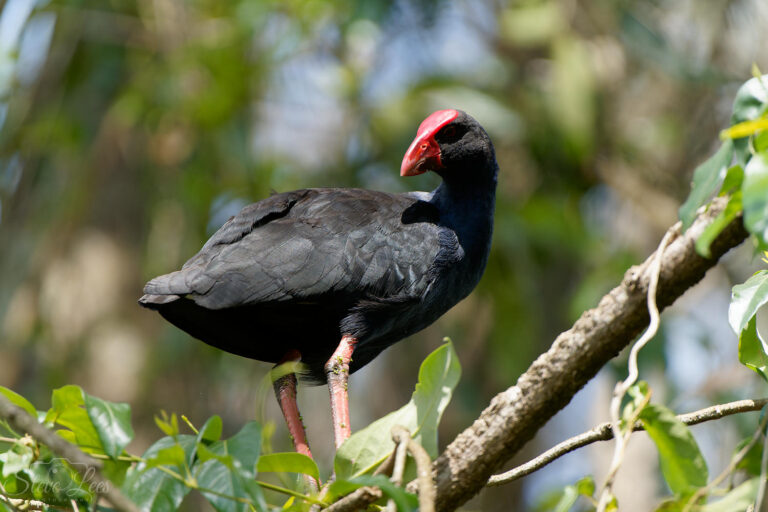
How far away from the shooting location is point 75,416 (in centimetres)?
181

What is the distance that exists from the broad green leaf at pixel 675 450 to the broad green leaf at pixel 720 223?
0.35m

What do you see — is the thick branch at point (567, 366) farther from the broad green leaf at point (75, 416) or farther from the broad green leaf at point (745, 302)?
the broad green leaf at point (75, 416)

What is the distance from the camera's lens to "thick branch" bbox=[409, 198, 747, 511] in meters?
1.55

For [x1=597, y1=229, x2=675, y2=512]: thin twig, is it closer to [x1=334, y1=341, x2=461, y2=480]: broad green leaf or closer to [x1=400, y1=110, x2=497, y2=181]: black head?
[x1=334, y1=341, x2=461, y2=480]: broad green leaf

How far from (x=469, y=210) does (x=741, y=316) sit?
4.60 feet

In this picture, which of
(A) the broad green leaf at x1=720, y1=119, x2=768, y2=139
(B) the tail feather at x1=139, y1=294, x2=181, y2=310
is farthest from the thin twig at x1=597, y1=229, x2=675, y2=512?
(B) the tail feather at x1=139, y1=294, x2=181, y2=310

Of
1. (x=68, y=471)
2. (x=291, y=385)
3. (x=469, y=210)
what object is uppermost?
(x=469, y=210)

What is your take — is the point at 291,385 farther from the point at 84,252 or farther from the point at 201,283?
the point at 84,252

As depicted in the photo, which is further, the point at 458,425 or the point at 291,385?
the point at 458,425

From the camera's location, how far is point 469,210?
304 cm

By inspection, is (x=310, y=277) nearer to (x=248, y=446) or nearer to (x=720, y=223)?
(x=248, y=446)

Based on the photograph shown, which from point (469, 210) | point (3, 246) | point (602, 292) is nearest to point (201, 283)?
point (469, 210)

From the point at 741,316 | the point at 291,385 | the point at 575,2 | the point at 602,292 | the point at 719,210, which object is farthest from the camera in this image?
the point at 575,2

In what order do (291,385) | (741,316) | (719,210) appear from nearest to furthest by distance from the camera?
(719,210)
(741,316)
(291,385)
